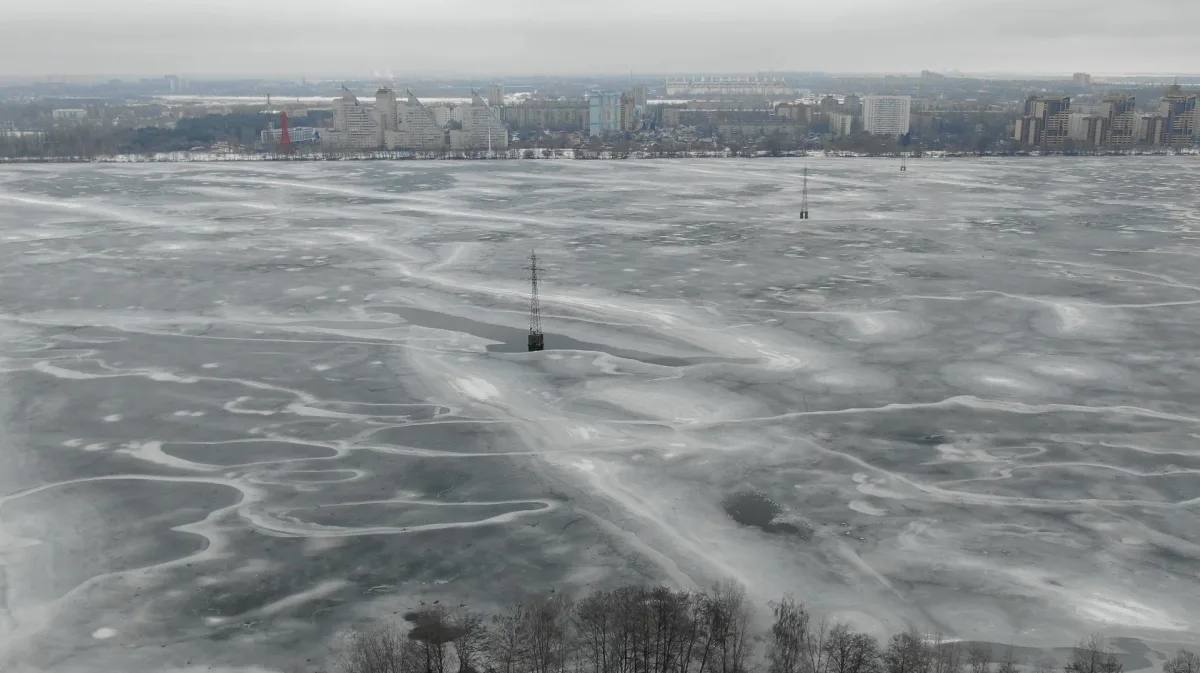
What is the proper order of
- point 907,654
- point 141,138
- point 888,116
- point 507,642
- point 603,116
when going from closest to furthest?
point 907,654, point 507,642, point 141,138, point 888,116, point 603,116

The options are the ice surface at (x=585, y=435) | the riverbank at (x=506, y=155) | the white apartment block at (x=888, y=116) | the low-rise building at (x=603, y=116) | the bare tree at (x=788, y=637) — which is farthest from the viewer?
the low-rise building at (x=603, y=116)

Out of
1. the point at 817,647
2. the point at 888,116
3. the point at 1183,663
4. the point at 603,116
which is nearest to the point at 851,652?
the point at 817,647

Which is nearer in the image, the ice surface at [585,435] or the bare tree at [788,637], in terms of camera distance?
the bare tree at [788,637]

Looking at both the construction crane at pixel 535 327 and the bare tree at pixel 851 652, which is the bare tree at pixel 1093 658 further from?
the construction crane at pixel 535 327

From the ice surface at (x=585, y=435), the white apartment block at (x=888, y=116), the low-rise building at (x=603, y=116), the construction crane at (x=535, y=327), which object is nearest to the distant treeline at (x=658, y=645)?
the ice surface at (x=585, y=435)

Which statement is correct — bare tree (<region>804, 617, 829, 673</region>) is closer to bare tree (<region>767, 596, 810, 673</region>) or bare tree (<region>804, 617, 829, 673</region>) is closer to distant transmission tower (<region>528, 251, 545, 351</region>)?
bare tree (<region>767, 596, 810, 673</region>)

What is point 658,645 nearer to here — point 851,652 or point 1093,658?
point 851,652
